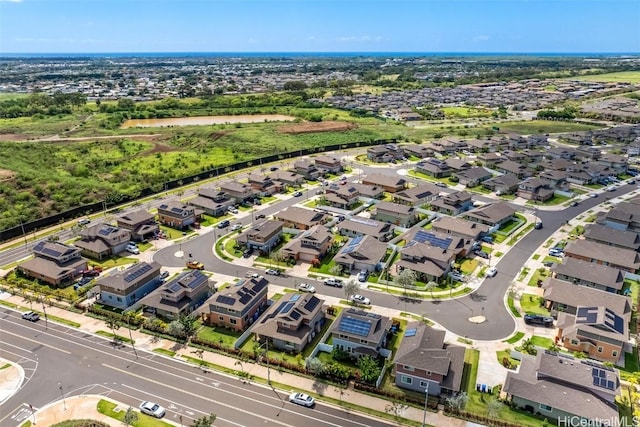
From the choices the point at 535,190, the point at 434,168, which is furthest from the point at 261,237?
the point at 535,190

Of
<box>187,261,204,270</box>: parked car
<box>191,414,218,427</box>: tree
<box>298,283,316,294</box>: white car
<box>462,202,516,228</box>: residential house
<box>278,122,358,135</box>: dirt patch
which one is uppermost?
<box>278,122,358,135</box>: dirt patch

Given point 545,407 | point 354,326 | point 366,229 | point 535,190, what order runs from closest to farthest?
point 545,407 < point 354,326 < point 366,229 < point 535,190

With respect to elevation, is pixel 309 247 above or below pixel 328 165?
below

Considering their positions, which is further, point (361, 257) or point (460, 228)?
point (460, 228)

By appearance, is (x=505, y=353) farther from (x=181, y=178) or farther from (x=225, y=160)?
(x=225, y=160)

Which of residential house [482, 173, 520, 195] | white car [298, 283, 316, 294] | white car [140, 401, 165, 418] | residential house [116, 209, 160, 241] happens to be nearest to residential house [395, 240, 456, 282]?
white car [298, 283, 316, 294]

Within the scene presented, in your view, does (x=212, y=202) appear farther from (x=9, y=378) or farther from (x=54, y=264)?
(x=9, y=378)

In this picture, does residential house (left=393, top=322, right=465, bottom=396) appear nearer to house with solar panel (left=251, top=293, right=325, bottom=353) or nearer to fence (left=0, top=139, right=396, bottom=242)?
house with solar panel (left=251, top=293, right=325, bottom=353)

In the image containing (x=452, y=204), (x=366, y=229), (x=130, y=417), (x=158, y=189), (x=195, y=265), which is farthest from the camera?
(x=158, y=189)
